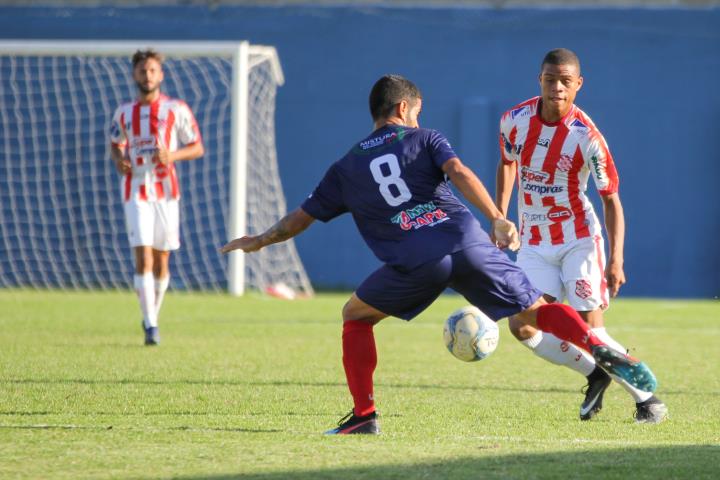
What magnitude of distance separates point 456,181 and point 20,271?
13.7 meters

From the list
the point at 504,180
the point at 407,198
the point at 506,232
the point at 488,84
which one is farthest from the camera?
the point at 488,84

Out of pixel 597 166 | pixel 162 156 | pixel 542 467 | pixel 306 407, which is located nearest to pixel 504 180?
pixel 597 166

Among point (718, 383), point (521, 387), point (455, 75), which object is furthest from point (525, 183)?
point (455, 75)

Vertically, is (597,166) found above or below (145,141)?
above

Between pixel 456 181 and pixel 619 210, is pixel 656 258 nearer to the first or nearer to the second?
pixel 619 210

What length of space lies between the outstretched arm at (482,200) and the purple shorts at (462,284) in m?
0.19

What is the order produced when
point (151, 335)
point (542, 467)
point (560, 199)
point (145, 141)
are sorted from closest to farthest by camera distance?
point (542, 467), point (560, 199), point (151, 335), point (145, 141)

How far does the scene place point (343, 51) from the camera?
18.8 m

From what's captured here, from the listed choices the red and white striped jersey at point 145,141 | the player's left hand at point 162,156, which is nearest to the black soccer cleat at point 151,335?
the red and white striped jersey at point 145,141

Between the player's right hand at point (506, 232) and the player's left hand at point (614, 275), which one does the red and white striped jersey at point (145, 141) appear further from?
the player's right hand at point (506, 232)

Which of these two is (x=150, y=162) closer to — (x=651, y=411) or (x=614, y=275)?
(x=614, y=275)

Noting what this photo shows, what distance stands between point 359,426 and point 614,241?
5.71 feet

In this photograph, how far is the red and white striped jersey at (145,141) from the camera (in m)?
10.7

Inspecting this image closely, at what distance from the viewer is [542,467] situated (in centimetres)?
491
